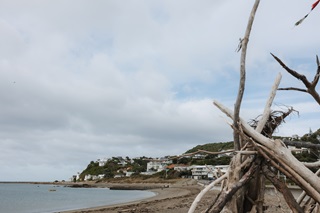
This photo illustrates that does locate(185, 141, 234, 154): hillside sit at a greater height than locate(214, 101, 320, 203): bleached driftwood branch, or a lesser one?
greater

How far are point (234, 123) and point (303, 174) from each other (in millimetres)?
662

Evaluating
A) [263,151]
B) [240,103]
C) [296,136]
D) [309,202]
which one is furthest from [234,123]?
[296,136]

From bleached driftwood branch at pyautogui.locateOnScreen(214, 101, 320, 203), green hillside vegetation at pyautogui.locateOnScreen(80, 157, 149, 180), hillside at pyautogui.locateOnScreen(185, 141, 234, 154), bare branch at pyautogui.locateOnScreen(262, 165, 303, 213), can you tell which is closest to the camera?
bleached driftwood branch at pyautogui.locateOnScreen(214, 101, 320, 203)

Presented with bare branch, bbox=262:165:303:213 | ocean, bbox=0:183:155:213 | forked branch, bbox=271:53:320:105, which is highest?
forked branch, bbox=271:53:320:105

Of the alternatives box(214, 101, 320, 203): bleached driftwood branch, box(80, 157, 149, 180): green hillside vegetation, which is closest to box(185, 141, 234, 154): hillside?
box(214, 101, 320, 203): bleached driftwood branch

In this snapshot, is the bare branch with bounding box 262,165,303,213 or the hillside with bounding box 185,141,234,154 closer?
the bare branch with bounding box 262,165,303,213

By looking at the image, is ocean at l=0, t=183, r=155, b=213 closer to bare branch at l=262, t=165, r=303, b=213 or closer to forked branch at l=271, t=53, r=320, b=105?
bare branch at l=262, t=165, r=303, b=213

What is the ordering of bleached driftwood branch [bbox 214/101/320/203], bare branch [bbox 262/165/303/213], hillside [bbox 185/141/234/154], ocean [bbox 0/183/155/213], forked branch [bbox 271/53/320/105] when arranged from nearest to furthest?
forked branch [bbox 271/53/320/105] → bleached driftwood branch [bbox 214/101/320/203] → bare branch [bbox 262/165/303/213] → hillside [bbox 185/141/234/154] → ocean [bbox 0/183/155/213]

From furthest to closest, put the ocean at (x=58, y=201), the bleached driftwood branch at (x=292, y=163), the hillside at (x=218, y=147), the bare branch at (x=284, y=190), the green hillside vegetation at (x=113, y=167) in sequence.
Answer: the green hillside vegetation at (x=113, y=167) < the ocean at (x=58, y=201) < the hillside at (x=218, y=147) < the bare branch at (x=284, y=190) < the bleached driftwood branch at (x=292, y=163)

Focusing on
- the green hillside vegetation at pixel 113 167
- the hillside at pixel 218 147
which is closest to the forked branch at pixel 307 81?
the hillside at pixel 218 147

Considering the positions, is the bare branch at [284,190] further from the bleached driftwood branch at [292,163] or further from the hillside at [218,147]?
the hillside at [218,147]

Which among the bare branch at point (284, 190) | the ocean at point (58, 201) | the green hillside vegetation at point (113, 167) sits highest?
the green hillside vegetation at point (113, 167)

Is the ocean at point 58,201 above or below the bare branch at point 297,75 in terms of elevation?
below

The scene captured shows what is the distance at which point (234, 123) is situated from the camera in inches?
98.3
